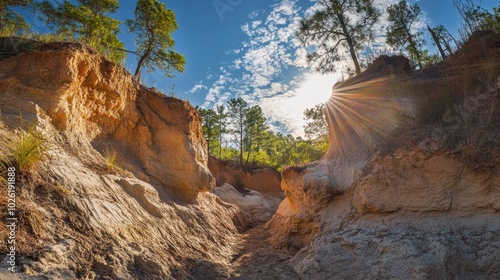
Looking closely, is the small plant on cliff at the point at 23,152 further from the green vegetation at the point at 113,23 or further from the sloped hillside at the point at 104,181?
the green vegetation at the point at 113,23

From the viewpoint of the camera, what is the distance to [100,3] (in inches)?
586

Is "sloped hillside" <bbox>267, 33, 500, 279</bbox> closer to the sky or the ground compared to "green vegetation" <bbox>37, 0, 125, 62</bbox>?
closer to the ground

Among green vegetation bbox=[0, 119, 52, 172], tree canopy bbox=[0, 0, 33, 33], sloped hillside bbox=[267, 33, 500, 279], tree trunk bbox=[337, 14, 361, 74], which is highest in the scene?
tree canopy bbox=[0, 0, 33, 33]

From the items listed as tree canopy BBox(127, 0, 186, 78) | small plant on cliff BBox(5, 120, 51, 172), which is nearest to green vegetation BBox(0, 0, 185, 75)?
tree canopy BBox(127, 0, 186, 78)

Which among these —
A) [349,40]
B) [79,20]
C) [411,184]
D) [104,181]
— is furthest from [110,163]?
[349,40]

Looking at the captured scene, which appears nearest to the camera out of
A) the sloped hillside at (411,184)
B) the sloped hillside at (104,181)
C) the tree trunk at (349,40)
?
the sloped hillside at (104,181)

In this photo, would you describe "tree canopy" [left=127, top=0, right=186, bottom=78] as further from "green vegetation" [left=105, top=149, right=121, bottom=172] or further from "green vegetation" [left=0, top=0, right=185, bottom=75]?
"green vegetation" [left=105, top=149, right=121, bottom=172]

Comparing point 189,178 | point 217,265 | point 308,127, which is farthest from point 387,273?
point 308,127

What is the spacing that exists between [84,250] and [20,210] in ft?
3.18

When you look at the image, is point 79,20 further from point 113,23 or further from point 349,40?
point 349,40

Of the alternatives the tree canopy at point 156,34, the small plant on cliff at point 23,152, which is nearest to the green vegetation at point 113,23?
the tree canopy at point 156,34

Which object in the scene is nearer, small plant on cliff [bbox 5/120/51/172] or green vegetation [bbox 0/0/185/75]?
small plant on cliff [bbox 5/120/51/172]

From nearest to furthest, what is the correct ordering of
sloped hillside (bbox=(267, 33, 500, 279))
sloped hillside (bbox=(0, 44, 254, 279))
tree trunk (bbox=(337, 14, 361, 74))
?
sloped hillside (bbox=(0, 44, 254, 279)) < sloped hillside (bbox=(267, 33, 500, 279)) < tree trunk (bbox=(337, 14, 361, 74))

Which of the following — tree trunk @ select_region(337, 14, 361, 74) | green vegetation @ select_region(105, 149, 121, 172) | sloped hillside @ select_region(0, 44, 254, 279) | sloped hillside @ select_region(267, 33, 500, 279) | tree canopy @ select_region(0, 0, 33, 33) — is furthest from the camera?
tree trunk @ select_region(337, 14, 361, 74)
